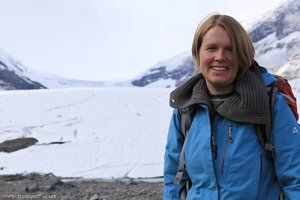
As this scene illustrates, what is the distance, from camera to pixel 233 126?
2.12 meters

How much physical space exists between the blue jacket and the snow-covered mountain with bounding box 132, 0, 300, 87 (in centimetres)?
11762

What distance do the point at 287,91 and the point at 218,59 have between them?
0.39 metres

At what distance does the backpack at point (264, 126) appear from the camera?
2.05 m

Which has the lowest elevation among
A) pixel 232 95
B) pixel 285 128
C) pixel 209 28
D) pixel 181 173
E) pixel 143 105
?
pixel 181 173

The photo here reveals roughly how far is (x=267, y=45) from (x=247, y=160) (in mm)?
140336

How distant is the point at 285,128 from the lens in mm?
2049

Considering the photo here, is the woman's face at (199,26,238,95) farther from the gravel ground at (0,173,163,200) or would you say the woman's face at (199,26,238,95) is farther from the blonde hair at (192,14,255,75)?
the gravel ground at (0,173,163,200)

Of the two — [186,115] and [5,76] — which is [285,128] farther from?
[5,76]

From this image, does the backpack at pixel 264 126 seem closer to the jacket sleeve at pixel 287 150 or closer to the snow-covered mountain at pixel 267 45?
the jacket sleeve at pixel 287 150

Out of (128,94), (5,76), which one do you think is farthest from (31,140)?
(5,76)

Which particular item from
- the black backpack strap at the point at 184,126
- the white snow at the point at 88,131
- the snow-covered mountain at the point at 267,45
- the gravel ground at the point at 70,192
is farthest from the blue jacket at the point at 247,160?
the snow-covered mountain at the point at 267,45

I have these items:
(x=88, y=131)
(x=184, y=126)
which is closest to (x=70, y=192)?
(x=184, y=126)

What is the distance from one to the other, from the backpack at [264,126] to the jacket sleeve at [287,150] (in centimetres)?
4

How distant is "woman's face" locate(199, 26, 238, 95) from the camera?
2.19 m
